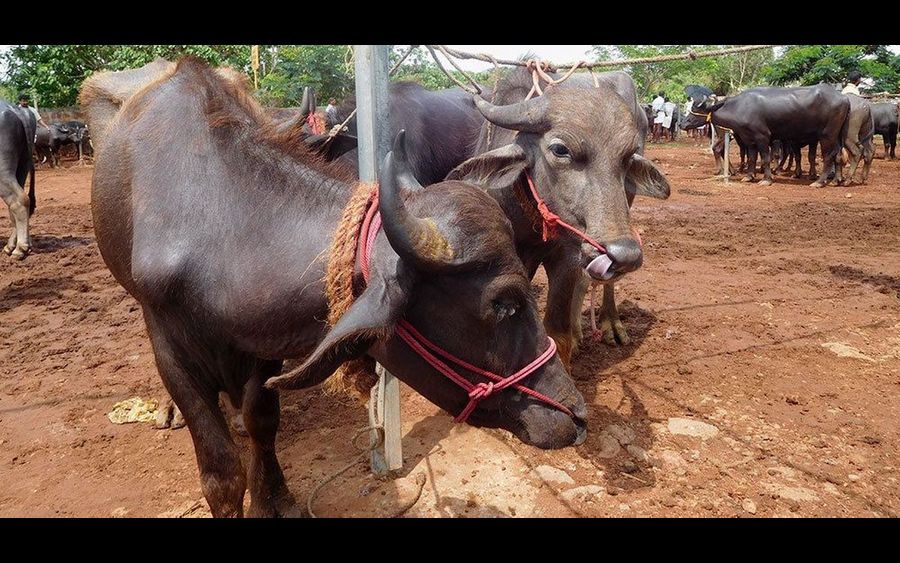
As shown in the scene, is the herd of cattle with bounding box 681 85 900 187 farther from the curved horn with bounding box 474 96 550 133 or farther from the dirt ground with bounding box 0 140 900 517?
the curved horn with bounding box 474 96 550 133

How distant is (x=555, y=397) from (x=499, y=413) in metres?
0.23

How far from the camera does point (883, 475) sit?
3520 mm

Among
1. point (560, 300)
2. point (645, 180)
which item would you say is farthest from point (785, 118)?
point (560, 300)

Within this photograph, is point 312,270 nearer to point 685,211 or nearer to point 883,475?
point 883,475

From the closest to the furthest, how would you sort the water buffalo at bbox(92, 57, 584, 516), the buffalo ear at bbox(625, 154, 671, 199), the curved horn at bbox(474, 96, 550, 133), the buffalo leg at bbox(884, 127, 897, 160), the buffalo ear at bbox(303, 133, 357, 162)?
the water buffalo at bbox(92, 57, 584, 516), the curved horn at bbox(474, 96, 550, 133), the buffalo ear at bbox(303, 133, 357, 162), the buffalo ear at bbox(625, 154, 671, 199), the buffalo leg at bbox(884, 127, 897, 160)

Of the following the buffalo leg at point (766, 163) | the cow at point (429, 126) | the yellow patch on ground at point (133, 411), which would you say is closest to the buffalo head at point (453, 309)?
the cow at point (429, 126)

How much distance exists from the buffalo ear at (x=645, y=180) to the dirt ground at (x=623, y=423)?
160 cm

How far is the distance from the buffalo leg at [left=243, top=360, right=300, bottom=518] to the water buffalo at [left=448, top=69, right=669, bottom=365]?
6.12 feet

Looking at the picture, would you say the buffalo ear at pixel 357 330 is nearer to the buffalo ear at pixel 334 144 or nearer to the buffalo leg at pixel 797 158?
the buffalo ear at pixel 334 144

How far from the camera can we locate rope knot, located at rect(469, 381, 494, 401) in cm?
225

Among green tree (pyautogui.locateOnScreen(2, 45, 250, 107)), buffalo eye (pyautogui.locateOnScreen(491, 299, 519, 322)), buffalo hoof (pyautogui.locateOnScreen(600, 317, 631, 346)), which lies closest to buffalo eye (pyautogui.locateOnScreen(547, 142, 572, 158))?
buffalo eye (pyautogui.locateOnScreen(491, 299, 519, 322))

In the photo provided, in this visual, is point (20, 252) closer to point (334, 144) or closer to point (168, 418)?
point (168, 418)

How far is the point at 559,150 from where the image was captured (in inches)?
145

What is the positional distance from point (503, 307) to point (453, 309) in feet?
0.61
